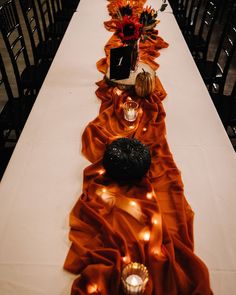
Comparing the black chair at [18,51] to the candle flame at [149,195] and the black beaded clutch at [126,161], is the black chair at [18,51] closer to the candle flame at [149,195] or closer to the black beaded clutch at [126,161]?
the black beaded clutch at [126,161]

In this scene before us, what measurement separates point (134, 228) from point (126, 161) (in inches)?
9.9

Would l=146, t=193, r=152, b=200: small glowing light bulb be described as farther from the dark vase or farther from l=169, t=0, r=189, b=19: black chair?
l=169, t=0, r=189, b=19: black chair

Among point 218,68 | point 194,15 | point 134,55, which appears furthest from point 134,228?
point 194,15

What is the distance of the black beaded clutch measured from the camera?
110 centimetres

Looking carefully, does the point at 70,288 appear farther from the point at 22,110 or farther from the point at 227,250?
the point at 22,110

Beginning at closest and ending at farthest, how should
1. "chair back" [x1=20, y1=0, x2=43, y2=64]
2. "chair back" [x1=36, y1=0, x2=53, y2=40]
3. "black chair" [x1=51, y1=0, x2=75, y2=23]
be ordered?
"chair back" [x1=20, y1=0, x2=43, y2=64], "chair back" [x1=36, y1=0, x2=53, y2=40], "black chair" [x1=51, y1=0, x2=75, y2=23]

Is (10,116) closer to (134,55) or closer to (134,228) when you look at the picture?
(134,55)

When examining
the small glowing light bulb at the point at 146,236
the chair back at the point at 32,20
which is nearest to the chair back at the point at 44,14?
the chair back at the point at 32,20

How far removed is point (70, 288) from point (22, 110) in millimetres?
1393

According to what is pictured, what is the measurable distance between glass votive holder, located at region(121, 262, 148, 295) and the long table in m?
0.18

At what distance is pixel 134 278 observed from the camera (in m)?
0.85

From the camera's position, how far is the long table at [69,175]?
920 millimetres

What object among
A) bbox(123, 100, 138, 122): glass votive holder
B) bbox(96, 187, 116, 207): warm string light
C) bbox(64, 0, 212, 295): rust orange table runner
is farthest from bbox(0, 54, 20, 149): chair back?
bbox(96, 187, 116, 207): warm string light

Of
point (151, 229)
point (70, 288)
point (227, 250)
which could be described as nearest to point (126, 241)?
point (151, 229)
